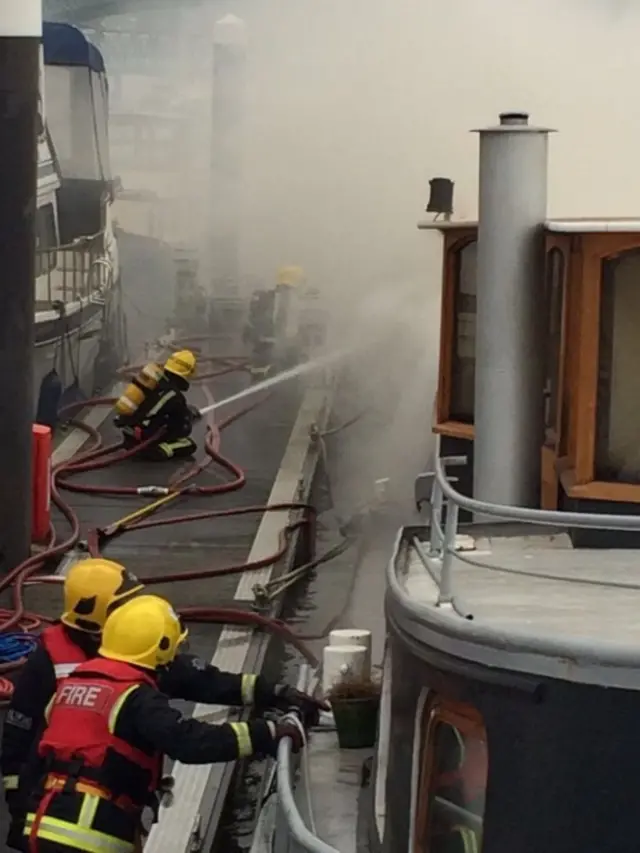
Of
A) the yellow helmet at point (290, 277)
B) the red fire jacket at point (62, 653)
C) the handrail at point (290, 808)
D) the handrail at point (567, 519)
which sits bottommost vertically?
the handrail at point (290, 808)

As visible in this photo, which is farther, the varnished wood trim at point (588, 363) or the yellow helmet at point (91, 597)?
the varnished wood trim at point (588, 363)

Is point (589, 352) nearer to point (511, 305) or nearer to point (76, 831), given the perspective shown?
point (511, 305)

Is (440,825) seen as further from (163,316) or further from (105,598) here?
(163,316)

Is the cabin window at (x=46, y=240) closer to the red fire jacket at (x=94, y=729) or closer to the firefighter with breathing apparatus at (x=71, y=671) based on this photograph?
the firefighter with breathing apparatus at (x=71, y=671)

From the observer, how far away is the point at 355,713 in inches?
238

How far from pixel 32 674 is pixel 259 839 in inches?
54.6

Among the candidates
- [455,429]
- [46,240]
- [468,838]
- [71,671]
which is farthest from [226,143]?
[468,838]

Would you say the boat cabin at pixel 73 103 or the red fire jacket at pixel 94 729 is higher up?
the boat cabin at pixel 73 103

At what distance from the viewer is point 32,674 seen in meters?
5.51

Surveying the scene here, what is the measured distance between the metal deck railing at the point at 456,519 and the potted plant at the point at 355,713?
765 millimetres

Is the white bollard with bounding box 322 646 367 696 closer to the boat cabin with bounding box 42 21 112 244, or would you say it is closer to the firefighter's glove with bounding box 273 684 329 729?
the firefighter's glove with bounding box 273 684 329 729

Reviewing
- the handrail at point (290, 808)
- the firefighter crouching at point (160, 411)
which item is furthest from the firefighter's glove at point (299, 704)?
the firefighter crouching at point (160, 411)

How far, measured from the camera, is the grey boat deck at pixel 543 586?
454 cm

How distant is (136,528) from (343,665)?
4.86 metres
